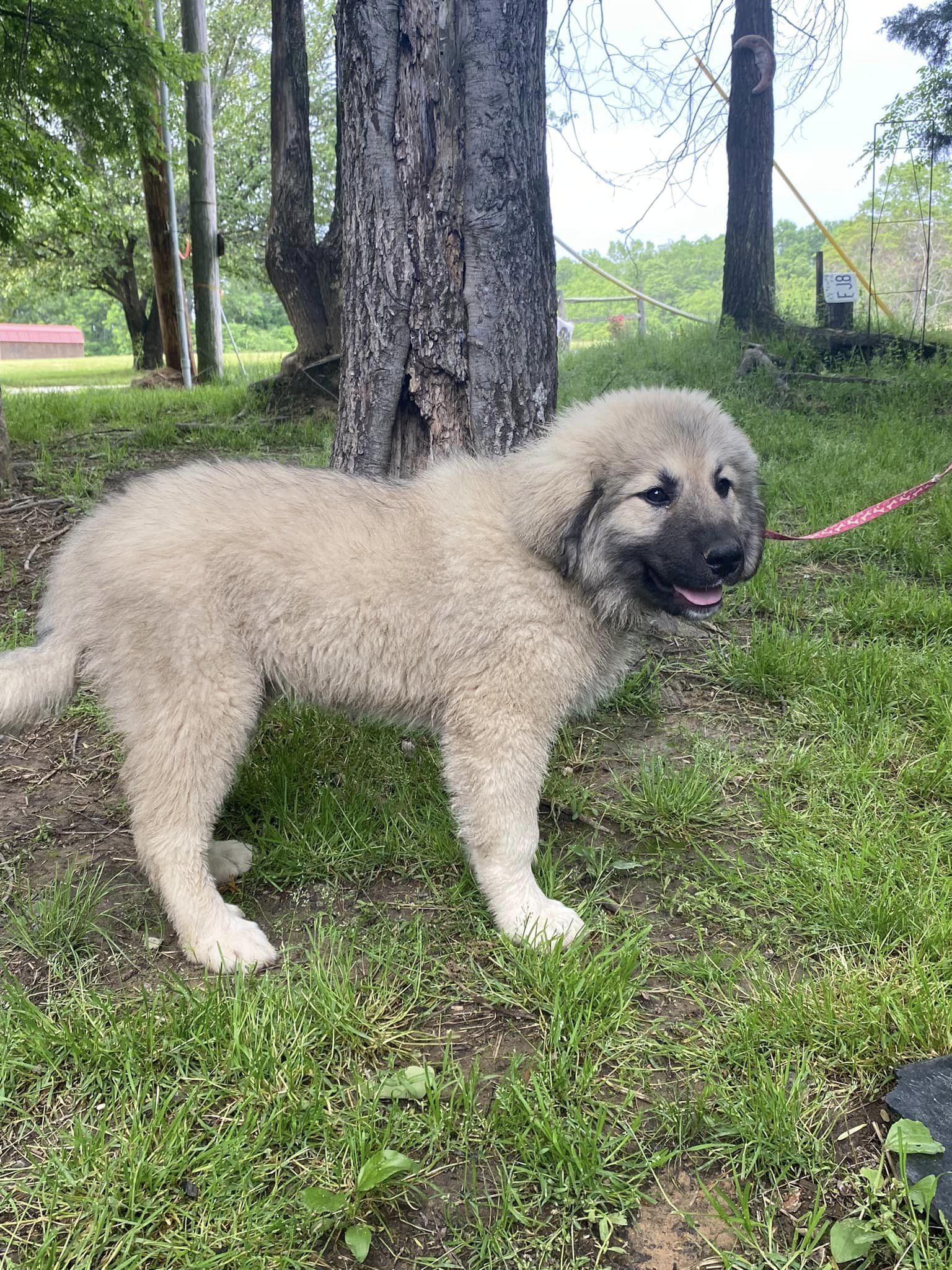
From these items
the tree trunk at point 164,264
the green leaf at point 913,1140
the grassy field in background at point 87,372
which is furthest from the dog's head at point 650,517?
the tree trunk at point 164,264

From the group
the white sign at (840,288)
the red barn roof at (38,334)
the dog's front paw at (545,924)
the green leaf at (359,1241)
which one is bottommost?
the green leaf at (359,1241)

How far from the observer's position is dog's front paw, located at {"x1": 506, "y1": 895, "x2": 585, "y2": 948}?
234 cm

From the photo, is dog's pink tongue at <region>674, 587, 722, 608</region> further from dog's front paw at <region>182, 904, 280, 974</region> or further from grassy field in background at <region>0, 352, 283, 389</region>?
grassy field in background at <region>0, 352, 283, 389</region>

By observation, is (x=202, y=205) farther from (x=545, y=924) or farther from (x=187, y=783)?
(x=545, y=924)

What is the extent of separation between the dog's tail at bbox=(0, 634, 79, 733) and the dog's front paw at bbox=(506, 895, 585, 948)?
1.47m

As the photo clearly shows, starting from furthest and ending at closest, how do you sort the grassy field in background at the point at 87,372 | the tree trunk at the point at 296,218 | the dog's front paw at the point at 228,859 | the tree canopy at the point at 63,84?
the grassy field in background at the point at 87,372 → the tree trunk at the point at 296,218 → the tree canopy at the point at 63,84 → the dog's front paw at the point at 228,859

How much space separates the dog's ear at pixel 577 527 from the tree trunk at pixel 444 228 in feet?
3.67

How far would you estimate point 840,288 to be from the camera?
10.3 metres

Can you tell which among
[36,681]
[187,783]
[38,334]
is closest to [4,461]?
[36,681]

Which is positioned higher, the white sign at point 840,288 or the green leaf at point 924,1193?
the white sign at point 840,288

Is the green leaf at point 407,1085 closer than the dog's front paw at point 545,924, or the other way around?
the green leaf at point 407,1085

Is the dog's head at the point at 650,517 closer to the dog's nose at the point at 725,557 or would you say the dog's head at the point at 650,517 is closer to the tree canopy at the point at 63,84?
the dog's nose at the point at 725,557

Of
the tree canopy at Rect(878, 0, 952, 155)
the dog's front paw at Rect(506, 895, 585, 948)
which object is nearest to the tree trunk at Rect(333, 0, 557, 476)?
the dog's front paw at Rect(506, 895, 585, 948)

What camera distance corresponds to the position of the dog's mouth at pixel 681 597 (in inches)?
101
